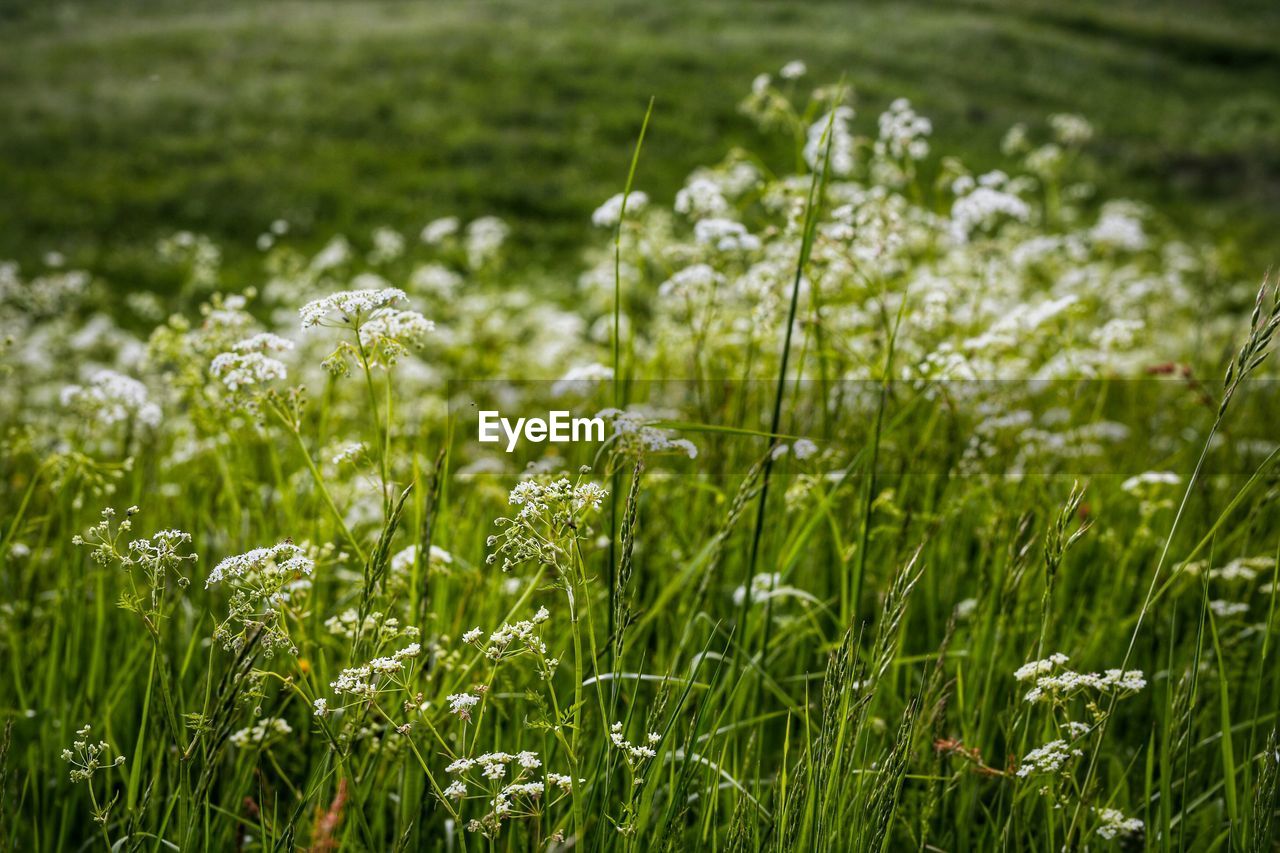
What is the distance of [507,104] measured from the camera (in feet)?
92.0

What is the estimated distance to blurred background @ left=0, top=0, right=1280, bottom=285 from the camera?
2081 cm

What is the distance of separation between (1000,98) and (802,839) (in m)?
36.7

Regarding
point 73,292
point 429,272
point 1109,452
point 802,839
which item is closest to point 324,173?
point 429,272

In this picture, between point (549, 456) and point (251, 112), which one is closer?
point (549, 456)

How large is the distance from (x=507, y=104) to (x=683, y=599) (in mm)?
28171

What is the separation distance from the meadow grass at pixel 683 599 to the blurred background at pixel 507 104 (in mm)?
12097

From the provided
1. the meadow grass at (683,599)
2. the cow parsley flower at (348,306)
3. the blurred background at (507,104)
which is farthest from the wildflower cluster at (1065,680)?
the blurred background at (507,104)

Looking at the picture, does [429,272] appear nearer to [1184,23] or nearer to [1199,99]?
[1199,99]

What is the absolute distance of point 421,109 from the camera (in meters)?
27.9

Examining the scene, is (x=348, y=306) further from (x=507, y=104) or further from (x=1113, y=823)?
(x=507, y=104)

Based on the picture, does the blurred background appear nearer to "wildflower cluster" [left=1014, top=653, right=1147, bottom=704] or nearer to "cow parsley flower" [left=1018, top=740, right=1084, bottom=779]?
"wildflower cluster" [left=1014, top=653, right=1147, bottom=704]

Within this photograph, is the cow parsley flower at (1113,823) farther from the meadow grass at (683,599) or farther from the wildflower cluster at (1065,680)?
the wildflower cluster at (1065,680)

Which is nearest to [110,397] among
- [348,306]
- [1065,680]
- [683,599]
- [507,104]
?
[348,306]

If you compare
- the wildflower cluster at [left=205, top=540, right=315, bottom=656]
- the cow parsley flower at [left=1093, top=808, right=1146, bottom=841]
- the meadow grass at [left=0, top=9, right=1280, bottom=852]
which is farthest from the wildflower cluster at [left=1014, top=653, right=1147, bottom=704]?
the wildflower cluster at [left=205, top=540, right=315, bottom=656]
